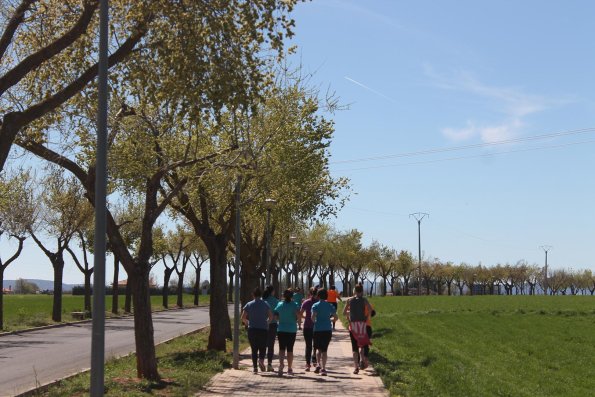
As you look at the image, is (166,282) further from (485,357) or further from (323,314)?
(323,314)

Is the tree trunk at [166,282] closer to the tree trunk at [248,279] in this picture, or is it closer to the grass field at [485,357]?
the tree trunk at [248,279]

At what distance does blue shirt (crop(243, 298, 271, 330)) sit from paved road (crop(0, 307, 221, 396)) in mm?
4024

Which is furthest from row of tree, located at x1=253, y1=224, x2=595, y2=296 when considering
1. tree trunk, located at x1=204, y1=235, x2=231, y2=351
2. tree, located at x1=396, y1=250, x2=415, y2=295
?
tree trunk, located at x1=204, y1=235, x2=231, y2=351

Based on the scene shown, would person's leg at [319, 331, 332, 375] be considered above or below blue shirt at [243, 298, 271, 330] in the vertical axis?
below

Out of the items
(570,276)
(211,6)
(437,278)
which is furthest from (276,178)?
(570,276)

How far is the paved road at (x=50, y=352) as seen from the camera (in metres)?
16.7

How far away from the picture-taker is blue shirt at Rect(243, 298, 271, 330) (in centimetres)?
1573

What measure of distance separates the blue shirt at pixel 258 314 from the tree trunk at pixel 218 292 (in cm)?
561

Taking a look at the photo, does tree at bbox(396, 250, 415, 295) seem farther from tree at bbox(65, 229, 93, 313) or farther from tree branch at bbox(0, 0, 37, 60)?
tree branch at bbox(0, 0, 37, 60)

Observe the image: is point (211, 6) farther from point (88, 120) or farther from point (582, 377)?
point (582, 377)

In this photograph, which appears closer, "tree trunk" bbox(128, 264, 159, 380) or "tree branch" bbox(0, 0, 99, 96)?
"tree branch" bbox(0, 0, 99, 96)

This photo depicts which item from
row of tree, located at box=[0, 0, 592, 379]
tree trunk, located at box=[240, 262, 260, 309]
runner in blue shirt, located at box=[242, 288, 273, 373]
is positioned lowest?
runner in blue shirt, located at box=[242, 288, 273, 373]

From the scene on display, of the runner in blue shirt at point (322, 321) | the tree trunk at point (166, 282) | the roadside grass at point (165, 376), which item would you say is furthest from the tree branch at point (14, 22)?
the tree trunk at point (166, 282)

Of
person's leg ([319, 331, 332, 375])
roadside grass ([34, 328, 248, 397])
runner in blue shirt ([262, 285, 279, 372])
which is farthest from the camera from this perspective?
runner in blue shirt ([262, 285, 279, 372])
